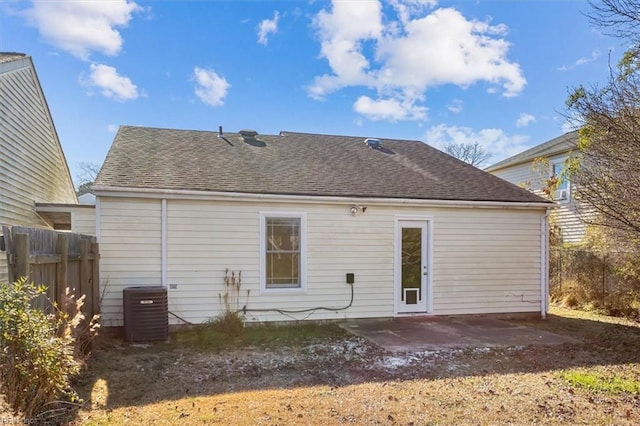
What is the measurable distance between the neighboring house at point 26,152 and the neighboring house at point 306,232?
1966 mm

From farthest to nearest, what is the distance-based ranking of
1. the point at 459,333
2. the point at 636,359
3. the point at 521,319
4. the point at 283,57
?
the point at 283,57 → the point at 521,319 → the point at 459,333 → the point at 636,359

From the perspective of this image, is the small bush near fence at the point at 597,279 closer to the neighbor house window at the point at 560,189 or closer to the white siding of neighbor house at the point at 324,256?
the white siding of neighbor house at the point at 324,256

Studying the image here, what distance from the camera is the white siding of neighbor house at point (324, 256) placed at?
299 inches

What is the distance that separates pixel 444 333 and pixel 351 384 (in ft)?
11.5

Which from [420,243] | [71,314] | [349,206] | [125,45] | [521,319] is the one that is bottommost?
[521,319]

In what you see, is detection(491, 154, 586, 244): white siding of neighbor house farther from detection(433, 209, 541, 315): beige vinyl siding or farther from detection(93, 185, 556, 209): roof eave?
detection(93, 185, 556, 209): roof eave

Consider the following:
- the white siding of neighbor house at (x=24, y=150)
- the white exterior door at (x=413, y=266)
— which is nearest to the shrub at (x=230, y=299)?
the white exterior door at (x=413, y=266)

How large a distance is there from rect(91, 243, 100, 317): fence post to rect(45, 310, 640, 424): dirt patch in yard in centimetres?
78

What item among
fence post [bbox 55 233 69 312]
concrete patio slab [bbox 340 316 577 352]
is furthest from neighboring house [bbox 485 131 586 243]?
fence post [bbox 55 233 69 312]

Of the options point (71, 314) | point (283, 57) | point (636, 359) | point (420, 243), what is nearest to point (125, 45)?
point (283, 57)

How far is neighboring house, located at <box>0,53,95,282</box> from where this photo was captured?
8.04m

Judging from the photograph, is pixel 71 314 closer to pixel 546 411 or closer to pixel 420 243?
pixel 546 411

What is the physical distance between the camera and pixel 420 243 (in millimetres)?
9203

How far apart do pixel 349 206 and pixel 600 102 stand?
186 inches
